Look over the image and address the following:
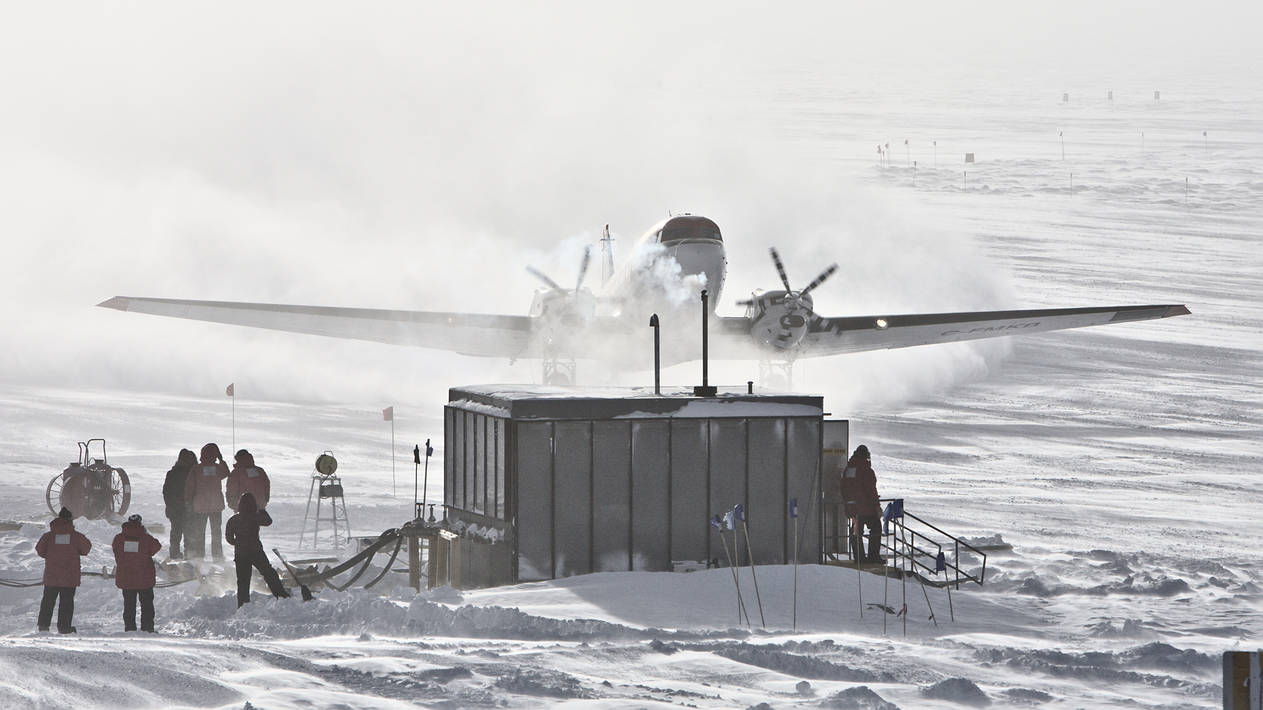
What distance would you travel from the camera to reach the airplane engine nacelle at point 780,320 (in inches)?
1328

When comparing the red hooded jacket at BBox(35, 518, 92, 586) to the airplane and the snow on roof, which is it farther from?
the airplane

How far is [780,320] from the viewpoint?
33688 millimetres

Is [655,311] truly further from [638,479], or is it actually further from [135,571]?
[135,571]

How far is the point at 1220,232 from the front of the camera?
99500mm

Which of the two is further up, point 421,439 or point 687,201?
point 687,201

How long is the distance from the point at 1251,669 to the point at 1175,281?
75.1 m

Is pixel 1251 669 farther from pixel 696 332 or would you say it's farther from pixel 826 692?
pixel 696 332

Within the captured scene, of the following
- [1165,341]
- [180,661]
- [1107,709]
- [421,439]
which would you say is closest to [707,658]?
[1107,709]

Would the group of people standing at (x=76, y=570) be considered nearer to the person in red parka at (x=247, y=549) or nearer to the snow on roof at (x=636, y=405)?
the person in red parka at (x=247, y=549)

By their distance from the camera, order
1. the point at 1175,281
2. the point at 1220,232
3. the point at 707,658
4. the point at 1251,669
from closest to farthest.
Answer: the point at 1251,669 < the point at 707,658 < the point at 1175,281 < the point at 1220,232

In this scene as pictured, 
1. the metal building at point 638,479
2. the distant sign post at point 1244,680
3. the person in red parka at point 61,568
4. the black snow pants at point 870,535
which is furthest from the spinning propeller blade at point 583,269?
the distant sign post at point 1244,680

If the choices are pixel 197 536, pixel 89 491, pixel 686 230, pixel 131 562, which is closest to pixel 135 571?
A: pixel 131 562

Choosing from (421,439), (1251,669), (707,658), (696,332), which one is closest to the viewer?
(1251,669)

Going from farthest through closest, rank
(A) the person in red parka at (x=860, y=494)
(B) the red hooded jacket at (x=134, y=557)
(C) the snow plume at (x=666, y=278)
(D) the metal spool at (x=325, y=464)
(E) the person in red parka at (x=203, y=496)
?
(C) the snow plume at (x=666, y=278), (D) the metal spool at (x=325, y=464), (E) the person in red parka at (x=203, y=496), (A) the person in red parka at (x=860, y=494), (B) the red hooded jacket at (x=134, y=557)
